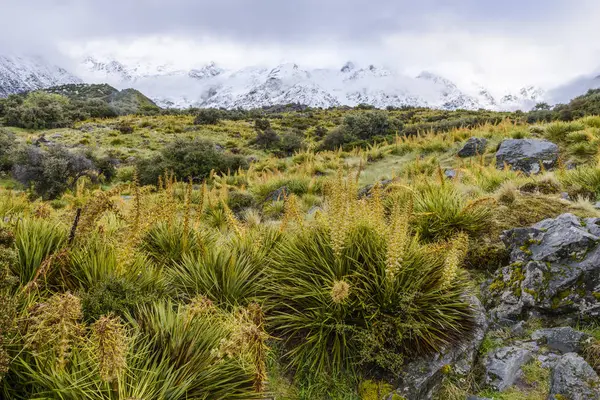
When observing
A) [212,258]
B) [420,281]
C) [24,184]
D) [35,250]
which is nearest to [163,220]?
[212,258]

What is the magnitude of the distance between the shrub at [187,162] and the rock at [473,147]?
1009 centimetres

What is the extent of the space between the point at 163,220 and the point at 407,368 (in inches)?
143

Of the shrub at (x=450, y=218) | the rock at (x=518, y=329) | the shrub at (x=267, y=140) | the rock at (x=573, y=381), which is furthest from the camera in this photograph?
the shrub at (x=267, y=140)

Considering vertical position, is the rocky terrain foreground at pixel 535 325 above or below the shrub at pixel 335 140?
below

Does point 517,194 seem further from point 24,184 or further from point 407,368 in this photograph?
point 24,184

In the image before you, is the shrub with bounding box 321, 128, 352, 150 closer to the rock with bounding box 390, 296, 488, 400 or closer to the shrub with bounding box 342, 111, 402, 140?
the shrub with bounding box 342, 111, 402, 140

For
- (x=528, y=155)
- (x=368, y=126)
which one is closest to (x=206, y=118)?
(x=368, y=126)

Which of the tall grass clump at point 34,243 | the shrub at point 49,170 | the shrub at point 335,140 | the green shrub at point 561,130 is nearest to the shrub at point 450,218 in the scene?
the tall grass clump at point 34,243

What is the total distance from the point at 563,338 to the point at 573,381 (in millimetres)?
597

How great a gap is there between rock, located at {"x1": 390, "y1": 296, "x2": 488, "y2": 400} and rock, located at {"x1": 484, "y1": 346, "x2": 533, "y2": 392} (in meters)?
0.15

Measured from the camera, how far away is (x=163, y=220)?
521 centimetres

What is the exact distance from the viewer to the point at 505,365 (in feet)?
10.5

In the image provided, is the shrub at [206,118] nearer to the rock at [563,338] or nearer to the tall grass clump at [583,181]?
the tall grass clump at [583,181]

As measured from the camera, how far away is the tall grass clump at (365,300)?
3.20 meters
